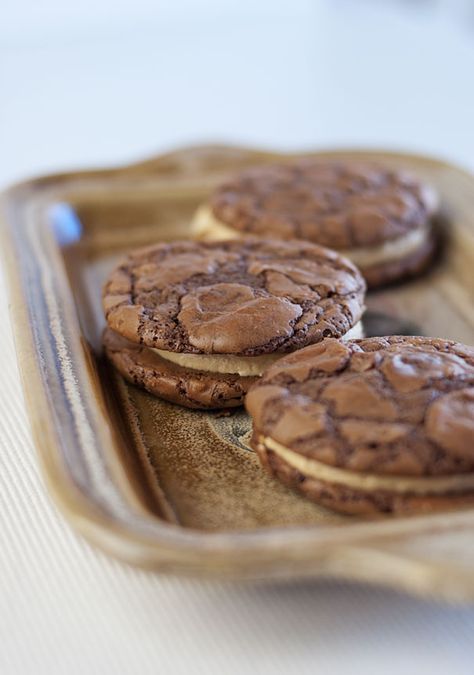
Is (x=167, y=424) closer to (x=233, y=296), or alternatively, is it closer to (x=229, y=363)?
(x=229, y=363)

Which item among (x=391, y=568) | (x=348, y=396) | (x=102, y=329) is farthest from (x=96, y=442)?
(x=102, y=329)

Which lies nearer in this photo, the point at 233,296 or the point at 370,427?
the point at 370,427

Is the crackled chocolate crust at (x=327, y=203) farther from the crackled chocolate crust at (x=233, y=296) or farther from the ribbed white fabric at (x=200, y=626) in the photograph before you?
the ribbed white fabric at (x=200, y=626)

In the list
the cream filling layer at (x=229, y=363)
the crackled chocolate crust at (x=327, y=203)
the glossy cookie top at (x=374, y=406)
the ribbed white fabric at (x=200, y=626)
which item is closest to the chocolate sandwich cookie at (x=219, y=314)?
the cream filling layer at (x=229, y=363)

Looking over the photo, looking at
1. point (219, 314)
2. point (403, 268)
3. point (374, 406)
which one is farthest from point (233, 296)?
point (403, 268)

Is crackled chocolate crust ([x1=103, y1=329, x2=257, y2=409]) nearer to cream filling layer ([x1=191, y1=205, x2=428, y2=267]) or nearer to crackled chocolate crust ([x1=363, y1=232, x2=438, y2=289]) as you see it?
cream filling layer ([x1=191, y1=205, x2=428, y2=267])

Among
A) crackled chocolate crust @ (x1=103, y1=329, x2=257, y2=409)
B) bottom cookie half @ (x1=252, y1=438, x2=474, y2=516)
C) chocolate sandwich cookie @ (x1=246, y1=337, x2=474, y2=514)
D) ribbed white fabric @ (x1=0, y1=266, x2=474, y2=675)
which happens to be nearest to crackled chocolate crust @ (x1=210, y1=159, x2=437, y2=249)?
crackled chocolate crust @ (x1=103, y1=329, x2=257, y2=409)

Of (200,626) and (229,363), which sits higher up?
(229,363)
